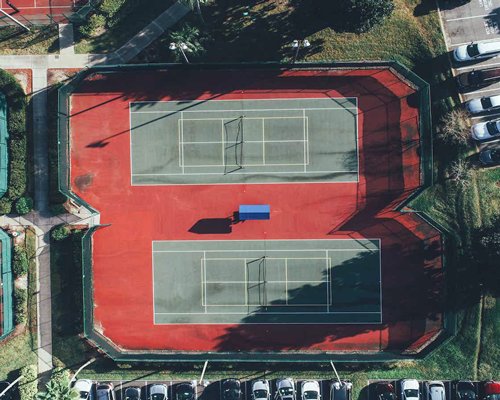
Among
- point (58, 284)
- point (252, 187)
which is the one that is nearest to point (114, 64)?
point (252, 187)

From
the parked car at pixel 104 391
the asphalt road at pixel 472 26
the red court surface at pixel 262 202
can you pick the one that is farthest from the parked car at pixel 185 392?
the asphalt road at pixel 472 26

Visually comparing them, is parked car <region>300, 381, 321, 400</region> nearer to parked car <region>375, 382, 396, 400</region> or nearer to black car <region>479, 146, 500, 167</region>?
parked car <region>375, 382, 396, 400</region>

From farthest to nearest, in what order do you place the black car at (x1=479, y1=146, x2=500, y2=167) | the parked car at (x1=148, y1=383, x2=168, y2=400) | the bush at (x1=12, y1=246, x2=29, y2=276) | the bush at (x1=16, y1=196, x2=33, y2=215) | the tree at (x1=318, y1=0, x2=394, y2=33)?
the bush at (x1=12, y1=246, x2=29, y2=276) → the parked car at (x1=148, y1=383, x2=168, y2=400) → the bush at (x1=16, y1=196, x2=33, y2=215) → the black car at (x1=479, y1=146, x2=500, y2=167) → the tree at (x1=318, y1=0, x2=394, y2=33)

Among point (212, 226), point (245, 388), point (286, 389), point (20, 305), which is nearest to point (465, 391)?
point (286, 389)

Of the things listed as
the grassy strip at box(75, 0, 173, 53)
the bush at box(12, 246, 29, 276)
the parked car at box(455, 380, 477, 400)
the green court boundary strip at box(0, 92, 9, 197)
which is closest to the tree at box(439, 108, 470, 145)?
the parked car at box(455, 380, 477, 400)

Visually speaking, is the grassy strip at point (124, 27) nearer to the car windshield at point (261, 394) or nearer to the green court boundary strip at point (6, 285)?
the green court boundary strip at point (6, 285)

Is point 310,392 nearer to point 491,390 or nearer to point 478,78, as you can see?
point 491,390
